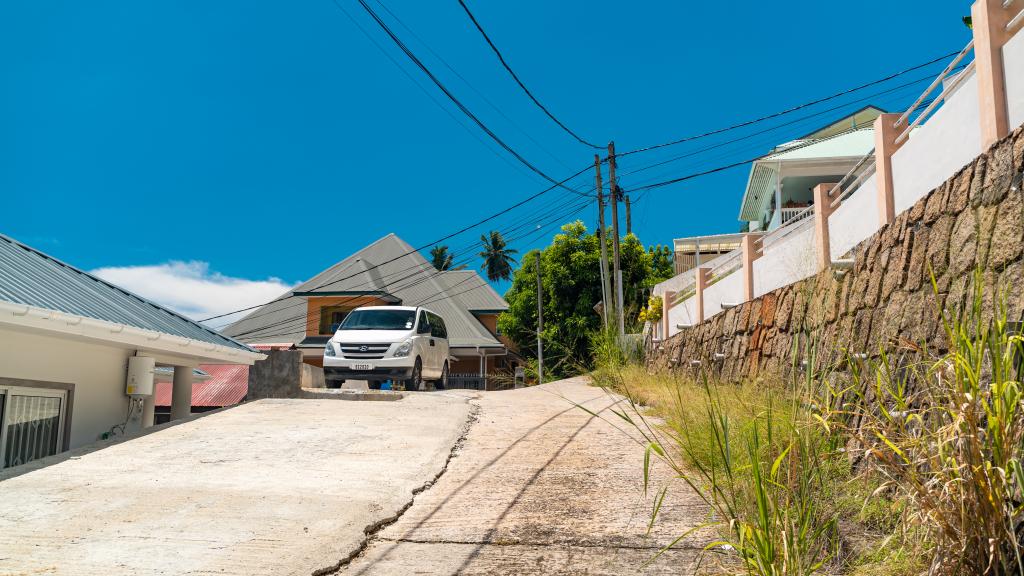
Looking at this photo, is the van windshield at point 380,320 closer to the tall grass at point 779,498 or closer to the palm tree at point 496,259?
the tall grass at point 779,498

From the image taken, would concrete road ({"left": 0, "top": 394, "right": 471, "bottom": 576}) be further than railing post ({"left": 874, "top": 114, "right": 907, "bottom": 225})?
No

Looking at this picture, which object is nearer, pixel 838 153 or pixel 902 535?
pixel 902 535

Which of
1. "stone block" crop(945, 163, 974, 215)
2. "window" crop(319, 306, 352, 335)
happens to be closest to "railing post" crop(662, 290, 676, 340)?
"stone block" crop(945, 163, 974, 215)

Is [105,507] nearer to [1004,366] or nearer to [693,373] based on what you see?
[1004,366]

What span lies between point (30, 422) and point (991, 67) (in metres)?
10.5

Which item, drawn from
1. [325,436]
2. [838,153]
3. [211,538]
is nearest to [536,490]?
[211,538]

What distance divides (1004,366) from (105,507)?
245 inches

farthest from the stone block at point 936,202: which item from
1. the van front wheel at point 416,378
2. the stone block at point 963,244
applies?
the van front wheel at point 416,378

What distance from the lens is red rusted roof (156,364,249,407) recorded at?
20125mm

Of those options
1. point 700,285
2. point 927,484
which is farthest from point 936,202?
point 700,285

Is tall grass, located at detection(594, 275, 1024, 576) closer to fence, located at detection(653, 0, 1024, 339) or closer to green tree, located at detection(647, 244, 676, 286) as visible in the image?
fence, located at detection(653, 0, 1024, 339)

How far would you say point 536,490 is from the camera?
21.1ft

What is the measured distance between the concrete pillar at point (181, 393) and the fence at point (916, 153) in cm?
995

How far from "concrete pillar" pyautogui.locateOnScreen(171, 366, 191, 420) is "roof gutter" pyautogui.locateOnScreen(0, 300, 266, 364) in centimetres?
60
